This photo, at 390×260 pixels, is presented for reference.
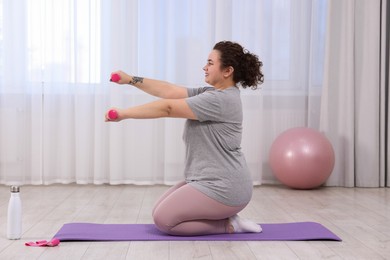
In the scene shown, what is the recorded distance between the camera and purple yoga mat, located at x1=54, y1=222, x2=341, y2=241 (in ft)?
9.09

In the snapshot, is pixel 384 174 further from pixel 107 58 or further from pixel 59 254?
pixel 59 254

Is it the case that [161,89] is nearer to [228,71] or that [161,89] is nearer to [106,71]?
[228,71]

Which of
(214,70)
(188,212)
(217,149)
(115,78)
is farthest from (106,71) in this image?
(188,212)

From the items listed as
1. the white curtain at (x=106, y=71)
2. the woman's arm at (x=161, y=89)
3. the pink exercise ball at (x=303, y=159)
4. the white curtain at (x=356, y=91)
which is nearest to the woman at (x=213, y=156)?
the woman's arm at (x=161, y=89)

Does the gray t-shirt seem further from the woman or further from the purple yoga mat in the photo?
the purple yoga mat

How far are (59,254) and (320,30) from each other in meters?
3.19

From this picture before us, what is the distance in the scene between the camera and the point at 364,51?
4.91 meters

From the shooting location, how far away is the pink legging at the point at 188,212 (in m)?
2.79

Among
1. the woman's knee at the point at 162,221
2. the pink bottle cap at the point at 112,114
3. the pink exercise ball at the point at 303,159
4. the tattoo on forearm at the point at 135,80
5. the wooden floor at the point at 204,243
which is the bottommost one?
the wooden floor at the point at 204,243

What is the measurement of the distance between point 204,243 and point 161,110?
61cm

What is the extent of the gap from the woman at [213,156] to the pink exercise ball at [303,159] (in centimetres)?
159

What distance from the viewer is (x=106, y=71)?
189 inches

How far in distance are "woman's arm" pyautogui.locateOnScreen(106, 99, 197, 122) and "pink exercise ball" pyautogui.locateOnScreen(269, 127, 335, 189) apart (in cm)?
186

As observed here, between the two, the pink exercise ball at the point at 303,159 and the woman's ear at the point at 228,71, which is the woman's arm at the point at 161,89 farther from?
the pink exercise ball at the point at 303,159
